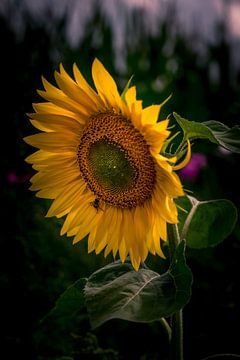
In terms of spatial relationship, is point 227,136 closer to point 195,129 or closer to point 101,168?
point 195,129

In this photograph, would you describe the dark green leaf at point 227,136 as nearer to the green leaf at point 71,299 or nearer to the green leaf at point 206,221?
the green leaf at point 206,221

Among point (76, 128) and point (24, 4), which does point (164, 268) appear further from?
point (24, 4)

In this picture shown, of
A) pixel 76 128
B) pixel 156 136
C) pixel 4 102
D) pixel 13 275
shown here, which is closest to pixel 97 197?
pixel 76 128

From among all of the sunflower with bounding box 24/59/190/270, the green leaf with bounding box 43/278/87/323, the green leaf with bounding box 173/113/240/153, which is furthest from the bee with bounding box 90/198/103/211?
the green leaf with bounding box 173/113/240/153

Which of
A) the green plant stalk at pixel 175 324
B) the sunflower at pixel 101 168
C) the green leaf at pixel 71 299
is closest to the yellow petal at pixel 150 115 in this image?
the sunflower at pixel 101 168

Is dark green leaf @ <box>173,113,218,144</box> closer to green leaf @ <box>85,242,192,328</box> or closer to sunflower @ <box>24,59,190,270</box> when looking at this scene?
sunflower @ <box>24,59,190,270</box>

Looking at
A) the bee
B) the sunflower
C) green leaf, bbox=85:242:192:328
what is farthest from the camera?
the bee
